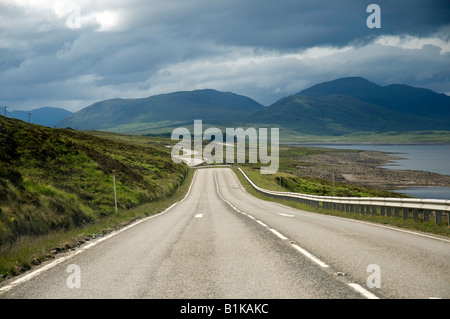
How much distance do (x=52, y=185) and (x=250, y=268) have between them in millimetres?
17916

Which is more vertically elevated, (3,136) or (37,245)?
(3,136)

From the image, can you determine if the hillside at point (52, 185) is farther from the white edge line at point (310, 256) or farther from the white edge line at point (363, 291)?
the white edge line at point (363, 291)

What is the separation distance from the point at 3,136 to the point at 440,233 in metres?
26.1

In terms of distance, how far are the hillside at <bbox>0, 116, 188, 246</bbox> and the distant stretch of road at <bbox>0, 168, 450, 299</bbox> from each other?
447cm

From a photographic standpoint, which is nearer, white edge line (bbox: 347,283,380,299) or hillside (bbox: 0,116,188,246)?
white edge line (bbox: 347,283,380,299)

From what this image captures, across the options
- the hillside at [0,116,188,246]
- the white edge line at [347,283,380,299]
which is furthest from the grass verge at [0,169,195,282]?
the white edge line at [347,283,380,299]

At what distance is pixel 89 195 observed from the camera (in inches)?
951

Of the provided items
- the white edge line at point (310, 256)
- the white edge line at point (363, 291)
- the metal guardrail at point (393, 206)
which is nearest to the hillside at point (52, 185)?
the white edge line at point (310, 256)

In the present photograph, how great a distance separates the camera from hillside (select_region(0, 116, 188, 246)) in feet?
49.4

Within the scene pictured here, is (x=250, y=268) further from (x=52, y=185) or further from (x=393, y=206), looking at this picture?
(x=52, y=185)

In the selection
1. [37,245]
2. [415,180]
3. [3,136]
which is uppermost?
[3,136]

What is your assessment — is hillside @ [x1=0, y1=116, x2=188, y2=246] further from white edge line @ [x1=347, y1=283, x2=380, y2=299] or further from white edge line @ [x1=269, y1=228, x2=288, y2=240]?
white edge line @ [x1=347, y1=283, x2=380, y2=299]

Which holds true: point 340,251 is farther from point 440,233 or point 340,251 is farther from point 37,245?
point 37,245
